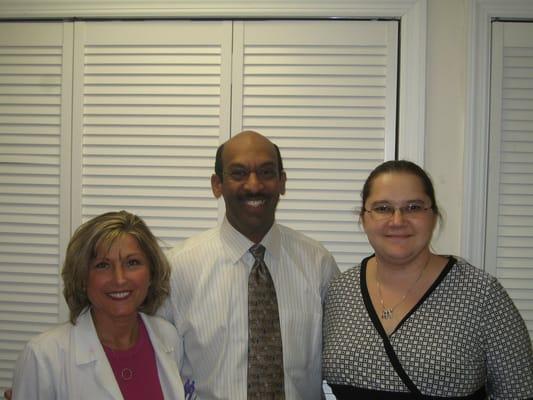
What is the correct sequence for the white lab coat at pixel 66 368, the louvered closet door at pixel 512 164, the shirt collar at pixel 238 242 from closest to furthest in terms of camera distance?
the white lab coat at pixel 66 368 → the shirt collar at pixel 238 242 → the louvered closet door at pixel 512 164

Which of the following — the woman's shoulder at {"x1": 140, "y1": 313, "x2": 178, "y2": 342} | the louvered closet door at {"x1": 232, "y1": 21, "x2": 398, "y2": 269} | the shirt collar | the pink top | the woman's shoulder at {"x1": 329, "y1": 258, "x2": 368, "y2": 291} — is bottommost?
the pink top

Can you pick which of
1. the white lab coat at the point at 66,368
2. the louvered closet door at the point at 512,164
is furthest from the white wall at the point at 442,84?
the white lab coat at the point at 66,368

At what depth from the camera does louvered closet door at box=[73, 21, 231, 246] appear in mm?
2121

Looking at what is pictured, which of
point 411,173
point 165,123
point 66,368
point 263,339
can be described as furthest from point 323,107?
point 66,368

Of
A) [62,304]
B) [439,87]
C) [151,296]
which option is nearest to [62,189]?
[62,304]

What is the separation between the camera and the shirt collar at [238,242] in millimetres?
1545

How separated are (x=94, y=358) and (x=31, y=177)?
1253 millimetres

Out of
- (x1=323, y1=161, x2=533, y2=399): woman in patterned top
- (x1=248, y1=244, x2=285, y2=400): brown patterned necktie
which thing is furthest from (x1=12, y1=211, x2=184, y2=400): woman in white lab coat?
(x1=323, y1=161, x2=533, y2=399): woman in patterned top

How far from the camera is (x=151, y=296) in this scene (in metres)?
1.46

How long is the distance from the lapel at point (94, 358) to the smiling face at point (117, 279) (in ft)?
0.20

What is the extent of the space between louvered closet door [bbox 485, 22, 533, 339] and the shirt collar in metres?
0.99

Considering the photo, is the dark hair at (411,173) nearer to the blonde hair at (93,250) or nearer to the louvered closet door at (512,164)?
the blonde hair at (93,250)

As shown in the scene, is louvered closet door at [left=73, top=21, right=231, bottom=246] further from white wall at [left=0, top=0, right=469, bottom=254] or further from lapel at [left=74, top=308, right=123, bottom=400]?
lapel at [left=74, top=308, right=123, bottom=400]

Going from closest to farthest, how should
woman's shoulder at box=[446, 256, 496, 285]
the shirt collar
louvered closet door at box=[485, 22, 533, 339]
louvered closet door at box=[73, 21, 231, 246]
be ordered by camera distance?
woman's shoulder at box=[446, 256, 496, 285] < the shirt collar < louvered closet door at box=[485, 22, 533, 339] < louvered closet door at box=[73, 21, 231, 246]
